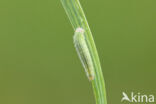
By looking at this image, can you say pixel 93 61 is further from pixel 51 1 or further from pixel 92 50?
pixel 51 1

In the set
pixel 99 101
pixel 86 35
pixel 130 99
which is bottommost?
pixel 130 99

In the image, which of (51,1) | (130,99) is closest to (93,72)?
(130,99)

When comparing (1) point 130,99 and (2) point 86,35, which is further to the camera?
(1) point 130,99

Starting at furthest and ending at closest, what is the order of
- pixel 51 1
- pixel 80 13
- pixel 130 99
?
pixel 51 1 → pixel 130 99 → pixel 80 13

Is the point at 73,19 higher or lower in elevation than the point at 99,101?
higher
